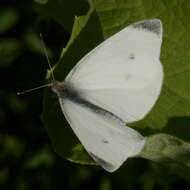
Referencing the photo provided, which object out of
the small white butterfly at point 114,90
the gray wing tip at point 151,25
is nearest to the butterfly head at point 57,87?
the small white butterfly at point 114,90

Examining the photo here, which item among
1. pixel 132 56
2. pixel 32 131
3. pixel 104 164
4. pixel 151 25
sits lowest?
pixel 32 131

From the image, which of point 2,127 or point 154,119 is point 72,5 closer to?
point 154,119

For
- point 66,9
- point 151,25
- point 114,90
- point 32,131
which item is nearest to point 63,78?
point 114,90

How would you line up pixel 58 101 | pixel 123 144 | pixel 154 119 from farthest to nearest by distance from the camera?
pixel 58 101 → pixel 154 119 → pixel 123 144

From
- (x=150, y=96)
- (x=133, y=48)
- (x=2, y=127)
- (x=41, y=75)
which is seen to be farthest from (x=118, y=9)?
(x=2, y=127)

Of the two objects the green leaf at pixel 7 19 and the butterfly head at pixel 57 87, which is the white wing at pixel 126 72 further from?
the green leaf at pixel 7 19

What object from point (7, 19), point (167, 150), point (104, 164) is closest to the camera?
point (167, 150)

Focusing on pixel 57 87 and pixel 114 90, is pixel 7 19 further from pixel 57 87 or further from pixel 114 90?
pixel 114 90

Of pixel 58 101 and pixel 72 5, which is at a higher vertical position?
pixel 72 5
